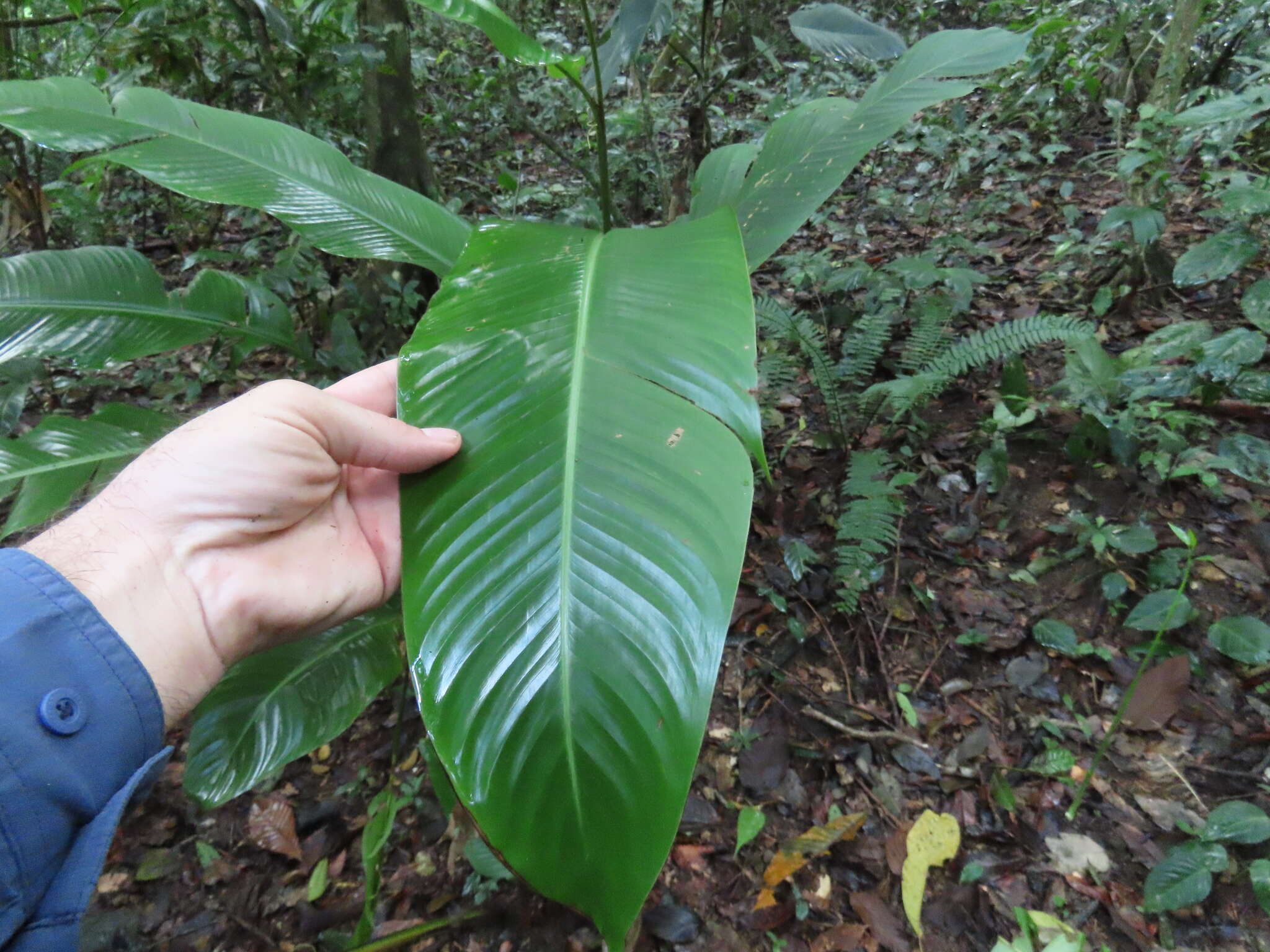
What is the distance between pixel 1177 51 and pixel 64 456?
137 inches

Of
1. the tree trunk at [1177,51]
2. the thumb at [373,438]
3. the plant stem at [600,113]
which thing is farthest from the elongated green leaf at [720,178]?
the tree trunk at [1177,51]

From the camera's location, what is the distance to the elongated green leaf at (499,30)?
1.13 meters

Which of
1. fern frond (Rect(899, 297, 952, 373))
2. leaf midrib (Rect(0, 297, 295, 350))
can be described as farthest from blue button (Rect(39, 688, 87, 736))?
fern frond (Rect(899, 297, 952, 373))

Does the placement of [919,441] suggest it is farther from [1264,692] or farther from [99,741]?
[99,741]

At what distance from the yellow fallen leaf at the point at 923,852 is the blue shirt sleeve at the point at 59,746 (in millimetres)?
1343

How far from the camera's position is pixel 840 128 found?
1537 millimetres

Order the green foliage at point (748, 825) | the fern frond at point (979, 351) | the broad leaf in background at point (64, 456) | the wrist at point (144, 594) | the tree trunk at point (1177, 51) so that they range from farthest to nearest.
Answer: the tree trunk at point (1177, 51), the fern frond at point (979, 351), the green foliage at point (748, 825), the broad leaf in background at point (64, 456), the wrist at point (144, 594)

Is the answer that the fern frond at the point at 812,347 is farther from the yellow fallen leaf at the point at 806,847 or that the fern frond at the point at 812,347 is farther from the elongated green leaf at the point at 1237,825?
the elongated green leaf at the point at 1237,825

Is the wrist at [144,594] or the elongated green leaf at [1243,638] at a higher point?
the wrist at [144,594]

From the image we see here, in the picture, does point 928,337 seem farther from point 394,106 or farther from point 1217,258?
point 394,106

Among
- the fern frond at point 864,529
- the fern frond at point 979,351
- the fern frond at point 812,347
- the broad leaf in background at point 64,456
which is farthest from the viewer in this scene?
the fern frond at point 812,347

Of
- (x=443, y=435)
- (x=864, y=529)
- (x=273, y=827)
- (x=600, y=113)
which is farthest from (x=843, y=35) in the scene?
(x=273, y=827)

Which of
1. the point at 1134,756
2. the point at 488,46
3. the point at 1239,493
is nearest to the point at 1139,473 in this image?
the point at 1239,493

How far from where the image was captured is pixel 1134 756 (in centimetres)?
154
